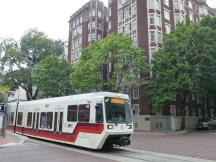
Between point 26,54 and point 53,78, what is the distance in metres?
13.6

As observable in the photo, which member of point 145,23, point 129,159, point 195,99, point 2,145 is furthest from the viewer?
point 195,99

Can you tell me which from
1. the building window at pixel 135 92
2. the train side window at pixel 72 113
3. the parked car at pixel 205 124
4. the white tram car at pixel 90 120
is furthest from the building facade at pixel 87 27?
the train side window at pixel 72 113

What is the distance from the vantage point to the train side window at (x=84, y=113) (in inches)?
600

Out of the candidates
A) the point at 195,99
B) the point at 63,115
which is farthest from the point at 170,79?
the point at 63,115

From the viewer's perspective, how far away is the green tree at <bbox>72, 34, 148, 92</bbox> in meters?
35.3

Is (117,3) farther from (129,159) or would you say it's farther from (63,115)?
(129,159)

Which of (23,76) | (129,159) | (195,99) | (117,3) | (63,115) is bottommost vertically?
(129,159)

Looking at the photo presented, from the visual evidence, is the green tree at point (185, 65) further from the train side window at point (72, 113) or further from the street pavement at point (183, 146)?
the train side window at point (72, 113)

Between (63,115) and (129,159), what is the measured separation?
677cm

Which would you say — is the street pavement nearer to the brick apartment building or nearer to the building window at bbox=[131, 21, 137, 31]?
the brick apartment building

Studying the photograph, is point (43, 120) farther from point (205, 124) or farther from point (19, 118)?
point (205, 124)

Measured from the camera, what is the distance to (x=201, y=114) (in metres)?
50.2

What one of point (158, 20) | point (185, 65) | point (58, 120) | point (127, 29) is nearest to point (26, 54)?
point (127, 29)

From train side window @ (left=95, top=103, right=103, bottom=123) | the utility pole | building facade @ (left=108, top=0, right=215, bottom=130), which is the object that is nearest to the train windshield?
train side window @ (left=95, top=103, right=103, bottom=123)
